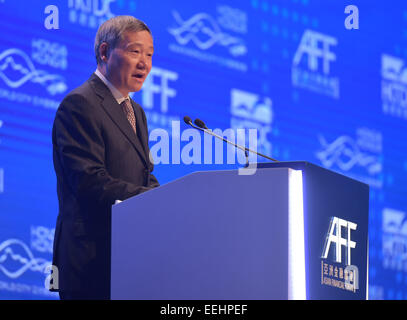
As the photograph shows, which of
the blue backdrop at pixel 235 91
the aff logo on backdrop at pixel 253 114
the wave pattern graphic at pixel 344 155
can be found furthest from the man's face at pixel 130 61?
the wave pattern graphic at pixel 344 155

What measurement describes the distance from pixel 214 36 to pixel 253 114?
1.96ft

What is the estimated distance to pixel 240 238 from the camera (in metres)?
2.12

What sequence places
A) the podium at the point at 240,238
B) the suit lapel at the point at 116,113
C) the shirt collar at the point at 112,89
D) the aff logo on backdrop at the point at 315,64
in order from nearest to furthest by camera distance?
the podium at the point at 240,238
the suit lapel at the point at 116,113
the shirt collar at the point at 112,89
the aff logo on backdrop at the point at 315,64

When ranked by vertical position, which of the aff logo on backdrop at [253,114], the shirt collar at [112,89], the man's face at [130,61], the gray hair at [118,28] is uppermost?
the aff logo on backdrop at [253,114]

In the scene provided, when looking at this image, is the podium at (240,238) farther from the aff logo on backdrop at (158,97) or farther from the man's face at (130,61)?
the aff logo on backdrop at (158,97)

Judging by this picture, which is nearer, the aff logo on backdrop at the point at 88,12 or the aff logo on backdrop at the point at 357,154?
the aff logo on backdrop at the point at 88,12

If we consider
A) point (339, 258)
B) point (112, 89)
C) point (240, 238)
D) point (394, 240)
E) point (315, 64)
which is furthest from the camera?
point (394, 240)

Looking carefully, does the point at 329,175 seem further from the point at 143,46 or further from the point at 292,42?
the point at 292,42

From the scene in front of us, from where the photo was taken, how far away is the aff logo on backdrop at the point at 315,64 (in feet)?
15.9

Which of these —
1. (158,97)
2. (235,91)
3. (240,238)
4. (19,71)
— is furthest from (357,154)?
(240,238)

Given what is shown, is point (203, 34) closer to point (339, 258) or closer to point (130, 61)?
point (130, 61)

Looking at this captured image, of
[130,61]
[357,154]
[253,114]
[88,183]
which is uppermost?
[253,114]

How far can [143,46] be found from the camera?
9.25 feet
